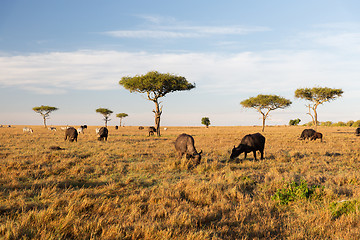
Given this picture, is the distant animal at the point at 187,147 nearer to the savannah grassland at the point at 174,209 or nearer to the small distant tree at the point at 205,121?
the savannah grassland at the point at 174,209

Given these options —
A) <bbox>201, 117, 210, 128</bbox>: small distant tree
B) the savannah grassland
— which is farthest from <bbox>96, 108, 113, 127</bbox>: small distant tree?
the savannah grassland

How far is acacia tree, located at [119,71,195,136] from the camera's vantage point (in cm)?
3894

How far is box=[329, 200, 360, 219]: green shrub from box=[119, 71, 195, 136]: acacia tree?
109ft

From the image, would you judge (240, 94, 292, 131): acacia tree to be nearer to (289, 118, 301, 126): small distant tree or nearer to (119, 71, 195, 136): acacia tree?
(119, 71, 195, 136): acacia tree

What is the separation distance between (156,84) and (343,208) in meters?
35.2

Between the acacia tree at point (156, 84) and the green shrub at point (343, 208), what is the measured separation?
3337 cm

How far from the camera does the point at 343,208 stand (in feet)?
18.6

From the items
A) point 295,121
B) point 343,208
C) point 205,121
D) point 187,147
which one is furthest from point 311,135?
point 295,121

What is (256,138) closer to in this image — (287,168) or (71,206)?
(287,168)

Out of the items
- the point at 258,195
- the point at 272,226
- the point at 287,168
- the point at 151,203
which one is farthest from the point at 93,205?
the point at 287,168

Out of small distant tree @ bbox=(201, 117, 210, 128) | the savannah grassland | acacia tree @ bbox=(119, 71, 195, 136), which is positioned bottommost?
the savannah grassland

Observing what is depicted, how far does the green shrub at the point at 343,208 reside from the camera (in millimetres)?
5477

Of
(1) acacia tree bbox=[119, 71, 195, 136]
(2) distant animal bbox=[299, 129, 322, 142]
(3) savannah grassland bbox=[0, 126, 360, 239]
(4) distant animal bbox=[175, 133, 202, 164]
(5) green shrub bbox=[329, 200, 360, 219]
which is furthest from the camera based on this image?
(1) acacia tree bbox=[119, 71, 195, 136]

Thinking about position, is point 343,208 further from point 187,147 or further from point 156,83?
point 156,83
